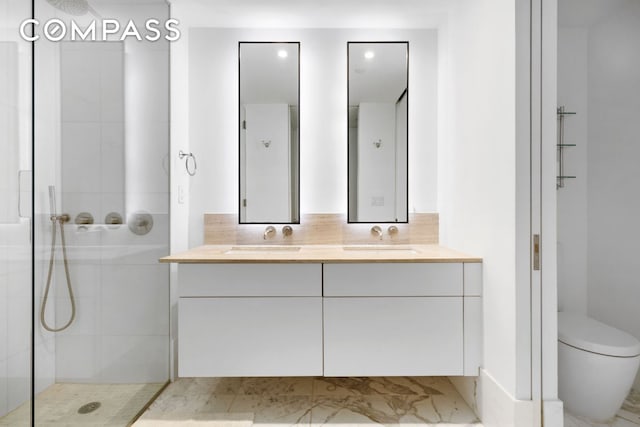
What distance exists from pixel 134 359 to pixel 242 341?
557 mm

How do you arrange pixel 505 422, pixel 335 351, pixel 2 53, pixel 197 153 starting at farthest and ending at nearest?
pixel 197 153 < pixel 335 351 < pixel 505 422 < pixel 2 53

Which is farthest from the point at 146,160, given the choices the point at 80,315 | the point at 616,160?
the point at 616,160

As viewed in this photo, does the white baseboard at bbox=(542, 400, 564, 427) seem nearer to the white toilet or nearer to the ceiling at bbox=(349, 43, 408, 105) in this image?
the white toilet

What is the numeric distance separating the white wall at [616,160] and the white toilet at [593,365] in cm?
5

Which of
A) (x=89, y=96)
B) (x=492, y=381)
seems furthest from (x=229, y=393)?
(x=89, y=96)

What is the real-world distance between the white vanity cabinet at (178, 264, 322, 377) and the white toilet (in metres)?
1.06

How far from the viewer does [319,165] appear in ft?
7.55

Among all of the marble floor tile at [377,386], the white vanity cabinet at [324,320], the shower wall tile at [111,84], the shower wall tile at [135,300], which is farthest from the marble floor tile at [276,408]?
the shower wall tile at [111,84]

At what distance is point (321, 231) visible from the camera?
230 cm

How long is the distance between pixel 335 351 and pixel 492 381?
733 mm

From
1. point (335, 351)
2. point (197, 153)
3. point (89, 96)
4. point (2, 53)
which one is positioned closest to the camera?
point (2, 53)

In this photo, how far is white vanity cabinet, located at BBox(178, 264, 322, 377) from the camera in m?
1.67

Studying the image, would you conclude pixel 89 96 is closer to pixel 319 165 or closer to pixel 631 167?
pixel 319 165

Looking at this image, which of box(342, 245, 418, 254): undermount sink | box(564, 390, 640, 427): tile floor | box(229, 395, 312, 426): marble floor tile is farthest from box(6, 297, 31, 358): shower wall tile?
box(564, 390, 640, 427): tile floor
